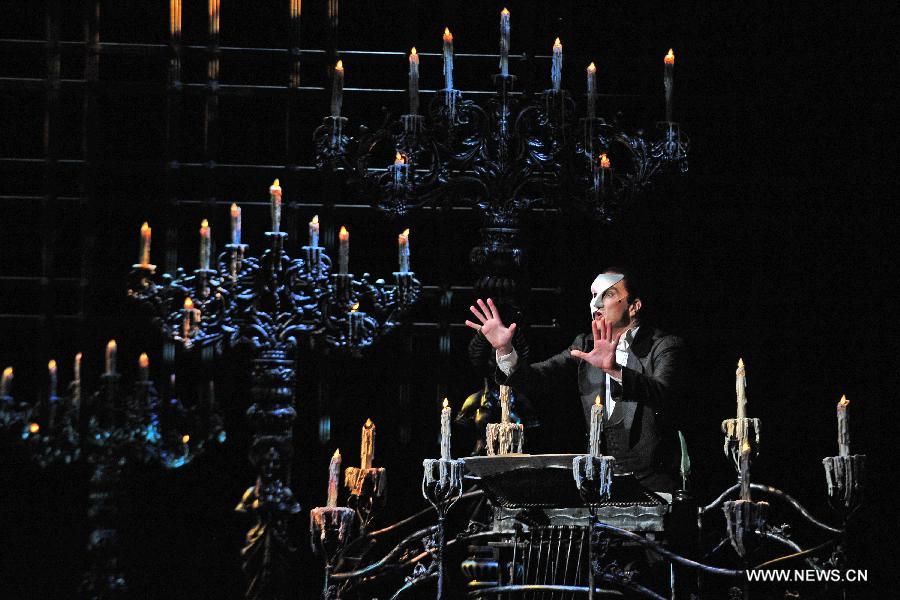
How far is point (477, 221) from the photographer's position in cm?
740

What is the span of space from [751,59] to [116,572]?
4656 millimetres

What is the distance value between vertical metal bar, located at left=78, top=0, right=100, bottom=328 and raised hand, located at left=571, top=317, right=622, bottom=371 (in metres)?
3.02

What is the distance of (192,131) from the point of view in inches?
288

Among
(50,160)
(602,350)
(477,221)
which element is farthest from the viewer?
(477,221)

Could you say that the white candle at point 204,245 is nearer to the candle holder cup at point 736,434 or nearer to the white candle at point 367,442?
the white candle at point 367,442

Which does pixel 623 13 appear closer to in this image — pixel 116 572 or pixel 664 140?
pixel 664 140

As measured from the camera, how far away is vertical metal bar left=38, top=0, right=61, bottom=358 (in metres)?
7.14

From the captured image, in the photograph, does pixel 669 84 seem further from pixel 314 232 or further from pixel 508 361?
pixel 314 232

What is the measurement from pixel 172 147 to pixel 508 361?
2.42 meters

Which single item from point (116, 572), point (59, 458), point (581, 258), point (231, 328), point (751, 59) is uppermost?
point (751, 59)

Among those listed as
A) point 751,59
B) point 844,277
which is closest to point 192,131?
point 751,59

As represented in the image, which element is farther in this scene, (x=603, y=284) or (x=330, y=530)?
(x=603, y=284)

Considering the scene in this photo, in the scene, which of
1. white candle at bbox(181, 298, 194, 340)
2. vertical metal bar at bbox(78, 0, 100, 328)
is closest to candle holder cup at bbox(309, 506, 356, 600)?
white candle at bbox(181, 298, 194, 340)

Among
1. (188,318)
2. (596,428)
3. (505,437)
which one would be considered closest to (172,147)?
(188,318)
